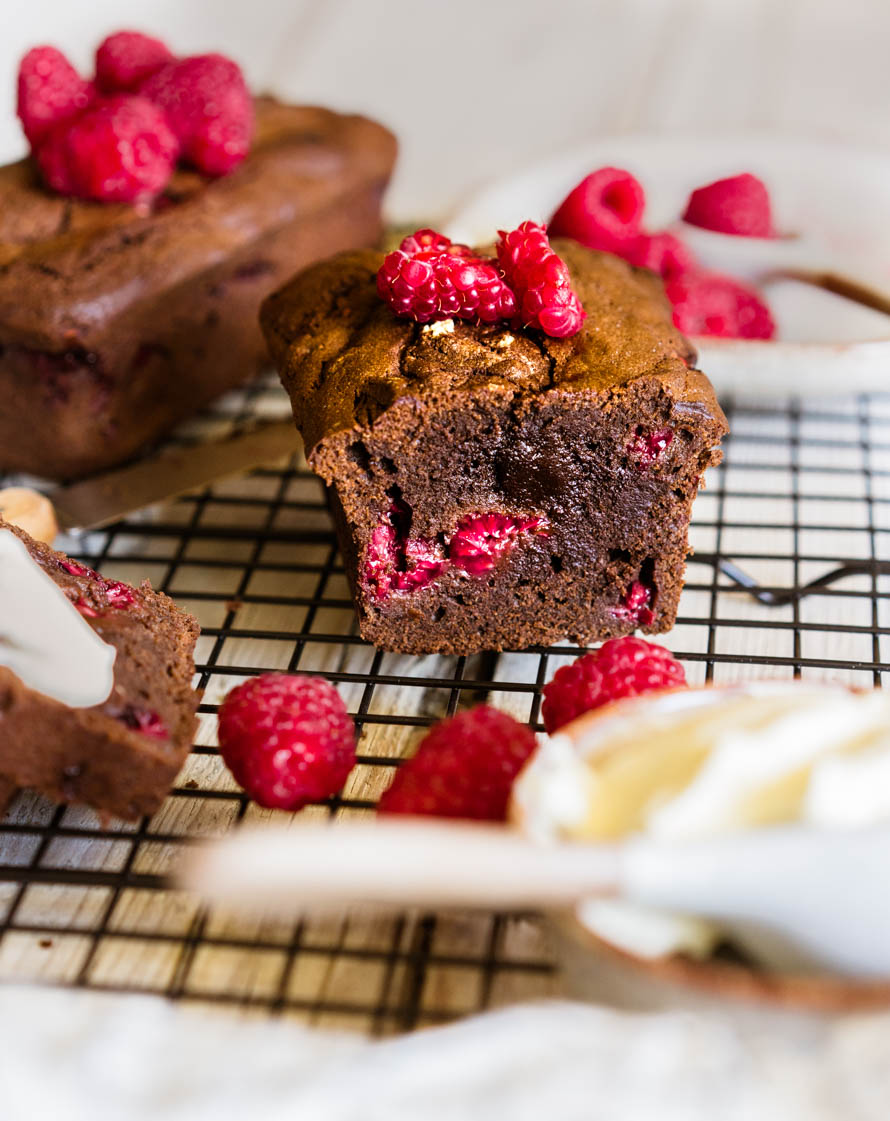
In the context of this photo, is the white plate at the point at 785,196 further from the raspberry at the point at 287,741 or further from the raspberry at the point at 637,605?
the raspberry at the point at 287,741

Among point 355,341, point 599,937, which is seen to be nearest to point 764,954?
point 599,937

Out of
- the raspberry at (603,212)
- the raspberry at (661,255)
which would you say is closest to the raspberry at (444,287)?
the raspberry at (603,212)

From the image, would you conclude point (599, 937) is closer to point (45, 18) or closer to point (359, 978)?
point (359, 978)

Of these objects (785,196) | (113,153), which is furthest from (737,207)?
(113,153)

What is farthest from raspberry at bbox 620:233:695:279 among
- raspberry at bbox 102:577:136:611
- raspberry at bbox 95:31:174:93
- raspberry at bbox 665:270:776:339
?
raspberry at bbox 102:577:136:611

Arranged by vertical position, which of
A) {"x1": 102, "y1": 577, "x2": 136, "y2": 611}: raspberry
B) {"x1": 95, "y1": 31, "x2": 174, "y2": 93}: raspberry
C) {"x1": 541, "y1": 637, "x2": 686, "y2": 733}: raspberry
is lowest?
{"x1": 541, "y1": 637, "x2": 686, "y2": 733}: raspberry

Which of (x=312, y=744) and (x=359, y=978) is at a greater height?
(x=312, y=744)

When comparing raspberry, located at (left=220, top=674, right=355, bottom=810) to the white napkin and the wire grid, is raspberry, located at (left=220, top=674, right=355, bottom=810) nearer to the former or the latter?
the wire grid
